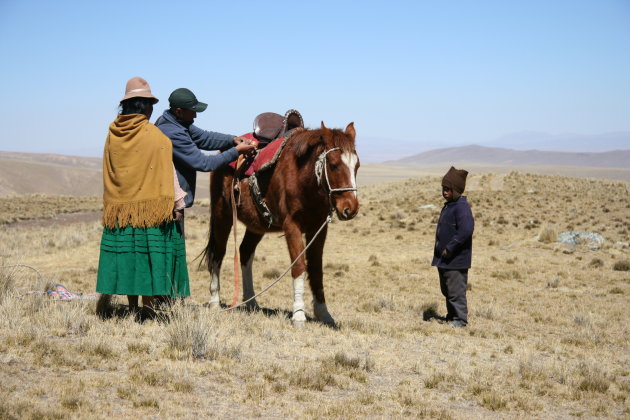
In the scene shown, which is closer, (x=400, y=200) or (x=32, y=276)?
(x=32, y=276)

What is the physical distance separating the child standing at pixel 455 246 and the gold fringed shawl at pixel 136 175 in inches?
151

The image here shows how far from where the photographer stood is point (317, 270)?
294 inches

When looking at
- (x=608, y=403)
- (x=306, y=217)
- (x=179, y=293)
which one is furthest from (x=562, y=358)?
(x=179, y=293)

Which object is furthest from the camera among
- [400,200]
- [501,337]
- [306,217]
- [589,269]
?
[400,200]

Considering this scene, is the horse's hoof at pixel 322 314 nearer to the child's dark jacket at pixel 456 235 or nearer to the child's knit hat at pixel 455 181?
the child's dark jacket at pixel 456 235

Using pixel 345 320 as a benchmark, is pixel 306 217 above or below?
above

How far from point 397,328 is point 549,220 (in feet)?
63.4

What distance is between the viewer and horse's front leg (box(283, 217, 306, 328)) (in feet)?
23.4

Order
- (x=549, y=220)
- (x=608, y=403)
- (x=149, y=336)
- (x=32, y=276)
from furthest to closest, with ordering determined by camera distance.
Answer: (x=549, y=220)
(x=32, y=276)
(x=149, y=336)
(x=608, y=403)

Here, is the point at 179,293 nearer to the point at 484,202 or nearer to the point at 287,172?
the point at 287,172

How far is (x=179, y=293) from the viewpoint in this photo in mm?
6590

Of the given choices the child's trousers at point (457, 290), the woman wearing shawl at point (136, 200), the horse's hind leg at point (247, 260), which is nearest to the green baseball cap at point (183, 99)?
the woman wearing shawl at point (136, 200)

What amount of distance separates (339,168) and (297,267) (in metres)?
1.33

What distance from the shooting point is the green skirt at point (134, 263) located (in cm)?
629
